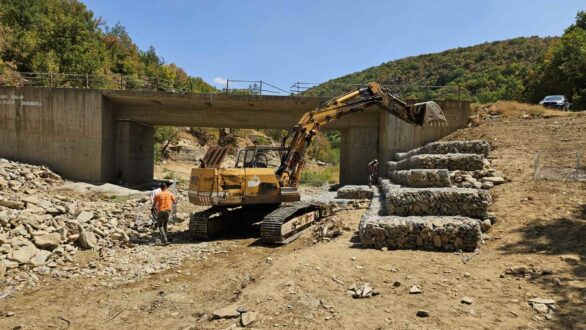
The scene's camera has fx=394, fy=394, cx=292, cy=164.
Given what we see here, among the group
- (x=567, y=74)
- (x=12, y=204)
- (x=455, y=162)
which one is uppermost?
(x=567, y=74)

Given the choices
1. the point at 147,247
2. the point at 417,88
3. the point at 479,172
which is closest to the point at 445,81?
the point at 417,88

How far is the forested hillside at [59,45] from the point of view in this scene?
101 feet

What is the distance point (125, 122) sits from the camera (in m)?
22.2

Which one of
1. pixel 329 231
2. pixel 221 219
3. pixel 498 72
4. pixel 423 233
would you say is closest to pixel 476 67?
pixel 498 72

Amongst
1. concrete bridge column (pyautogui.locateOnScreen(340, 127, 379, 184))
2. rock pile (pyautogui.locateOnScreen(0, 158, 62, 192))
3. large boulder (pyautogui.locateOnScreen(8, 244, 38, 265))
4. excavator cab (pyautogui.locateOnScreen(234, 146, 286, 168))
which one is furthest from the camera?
concrete bridge column (pyautogui.locateOnScreen(340, 127, 379, 184))

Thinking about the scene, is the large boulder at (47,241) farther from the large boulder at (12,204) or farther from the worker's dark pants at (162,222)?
the large boulder at (12,204)

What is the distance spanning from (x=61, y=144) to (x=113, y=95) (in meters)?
3.69

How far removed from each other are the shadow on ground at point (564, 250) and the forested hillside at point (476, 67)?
44.8 meters

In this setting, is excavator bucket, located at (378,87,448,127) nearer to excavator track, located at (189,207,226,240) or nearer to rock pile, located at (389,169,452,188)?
rock pile, located at (389,169,452,188)

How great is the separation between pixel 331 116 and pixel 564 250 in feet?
22.8

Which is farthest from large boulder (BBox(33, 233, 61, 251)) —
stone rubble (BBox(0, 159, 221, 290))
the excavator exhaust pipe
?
the excavator exhaust pipe

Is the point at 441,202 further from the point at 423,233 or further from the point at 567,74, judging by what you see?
the point at 567,74

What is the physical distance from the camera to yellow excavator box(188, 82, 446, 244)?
10086 mm

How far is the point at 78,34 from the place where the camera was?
3531 cm
